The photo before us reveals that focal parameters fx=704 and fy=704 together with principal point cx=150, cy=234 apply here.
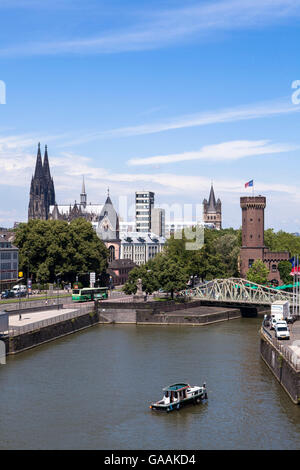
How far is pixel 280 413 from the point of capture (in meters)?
48.1

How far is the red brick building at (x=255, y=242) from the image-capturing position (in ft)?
457

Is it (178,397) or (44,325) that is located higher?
(44,325)

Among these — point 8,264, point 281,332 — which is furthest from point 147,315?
point 8,264

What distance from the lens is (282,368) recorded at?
5622cm

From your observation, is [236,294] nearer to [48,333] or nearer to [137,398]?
[48,333]

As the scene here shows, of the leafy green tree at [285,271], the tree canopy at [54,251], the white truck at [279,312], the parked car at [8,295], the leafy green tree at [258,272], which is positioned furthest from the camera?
the leafy green tree at [285,271]

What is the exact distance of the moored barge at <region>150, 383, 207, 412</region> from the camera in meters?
48.4

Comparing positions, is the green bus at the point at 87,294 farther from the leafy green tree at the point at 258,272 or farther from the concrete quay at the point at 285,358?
the concrete quay at the point at 285,358

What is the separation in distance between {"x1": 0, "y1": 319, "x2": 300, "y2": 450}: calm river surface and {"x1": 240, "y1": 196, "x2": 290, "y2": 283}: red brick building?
61.6 metres

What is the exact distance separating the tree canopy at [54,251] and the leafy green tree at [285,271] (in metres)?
35.3

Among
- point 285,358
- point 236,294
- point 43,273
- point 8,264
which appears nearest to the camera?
point 285,358

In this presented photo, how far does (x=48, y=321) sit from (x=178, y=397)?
34.0 metres

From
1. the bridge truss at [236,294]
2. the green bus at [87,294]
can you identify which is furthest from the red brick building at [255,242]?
A: the green bus at [87,294]
